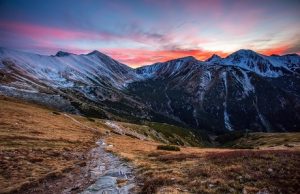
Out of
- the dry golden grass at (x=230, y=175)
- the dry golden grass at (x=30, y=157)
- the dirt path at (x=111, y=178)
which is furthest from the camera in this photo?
the dry golden grass at (x=30, y=157)

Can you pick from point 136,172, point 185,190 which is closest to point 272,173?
point 185,190

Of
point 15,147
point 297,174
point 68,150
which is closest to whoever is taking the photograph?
point 297,174

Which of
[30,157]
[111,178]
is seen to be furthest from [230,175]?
[30,157]

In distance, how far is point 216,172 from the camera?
2011cm

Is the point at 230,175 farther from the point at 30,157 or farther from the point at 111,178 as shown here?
the point at 30,157

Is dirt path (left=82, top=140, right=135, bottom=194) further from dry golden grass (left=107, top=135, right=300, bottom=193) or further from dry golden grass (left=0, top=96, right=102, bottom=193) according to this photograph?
dry golden grass (left=0, top=96, right=102, bottom=193)

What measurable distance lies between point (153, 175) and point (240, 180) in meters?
6.81

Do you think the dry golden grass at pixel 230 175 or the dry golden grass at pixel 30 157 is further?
the dry golden grass at pixel 30 157

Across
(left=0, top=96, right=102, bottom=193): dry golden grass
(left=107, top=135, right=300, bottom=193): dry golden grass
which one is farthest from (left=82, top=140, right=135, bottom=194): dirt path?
(left=0, top=96, right=102, bottom=193): dry golden grass

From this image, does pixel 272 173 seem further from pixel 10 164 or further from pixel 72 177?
pixel 10 164

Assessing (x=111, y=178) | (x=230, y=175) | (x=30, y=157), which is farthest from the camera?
(x=30, y=157)

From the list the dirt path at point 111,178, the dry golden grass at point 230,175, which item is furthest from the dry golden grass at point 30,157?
the dry golden grass at point 230,175

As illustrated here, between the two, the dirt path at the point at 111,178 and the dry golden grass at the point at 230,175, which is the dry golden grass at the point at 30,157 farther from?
the dry golden grass at the point at 230,175

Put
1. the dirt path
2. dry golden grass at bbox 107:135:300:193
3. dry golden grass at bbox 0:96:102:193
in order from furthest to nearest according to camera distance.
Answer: dry golden grass at bbox 0:96:102:193, the dirt path, dry golden grass at bbox 107:135:300:193
